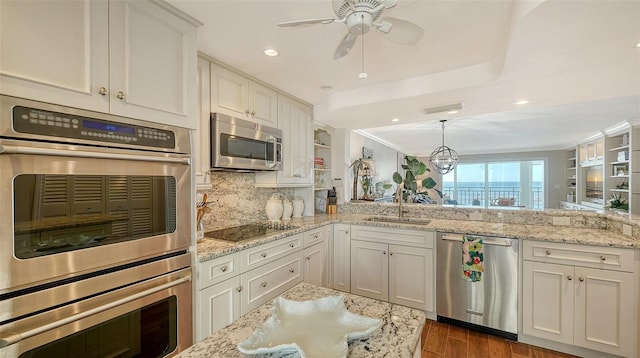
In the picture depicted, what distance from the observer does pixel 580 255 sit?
2.07 m

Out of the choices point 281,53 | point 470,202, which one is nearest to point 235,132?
point 281,53

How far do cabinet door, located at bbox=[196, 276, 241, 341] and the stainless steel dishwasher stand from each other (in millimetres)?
1866

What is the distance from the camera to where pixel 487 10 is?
157cm

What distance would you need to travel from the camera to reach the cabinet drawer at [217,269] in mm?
1689

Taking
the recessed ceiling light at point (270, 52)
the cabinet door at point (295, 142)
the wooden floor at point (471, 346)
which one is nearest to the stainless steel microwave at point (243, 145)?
the cabinet door at point (295, 142)

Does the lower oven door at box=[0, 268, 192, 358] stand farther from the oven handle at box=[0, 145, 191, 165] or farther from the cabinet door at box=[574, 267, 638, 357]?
the cabinet door at box=[574, 267, 638, 357]

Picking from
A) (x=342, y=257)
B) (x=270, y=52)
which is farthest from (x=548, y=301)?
(x=270, y=52)

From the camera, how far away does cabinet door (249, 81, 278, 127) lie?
2512 mm

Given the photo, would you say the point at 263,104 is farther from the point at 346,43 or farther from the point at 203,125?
the point at 346,43

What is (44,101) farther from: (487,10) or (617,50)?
(617,50)

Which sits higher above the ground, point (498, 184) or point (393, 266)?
point (498, 184)

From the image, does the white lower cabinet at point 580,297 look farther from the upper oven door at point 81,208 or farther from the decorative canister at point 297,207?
the upper oven door at point 81,208

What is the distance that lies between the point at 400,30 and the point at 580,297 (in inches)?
94.6

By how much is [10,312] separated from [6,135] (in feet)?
2.10
